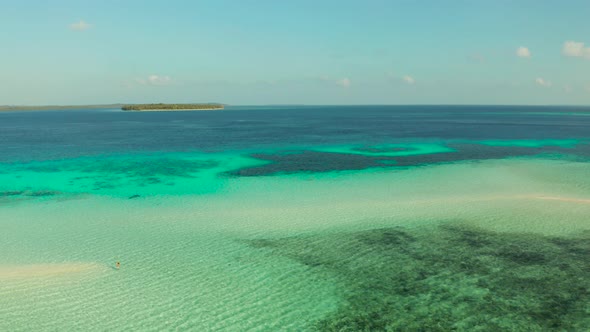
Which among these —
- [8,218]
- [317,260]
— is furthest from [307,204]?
[8,218]

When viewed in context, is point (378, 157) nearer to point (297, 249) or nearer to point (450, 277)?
point (297, 249)

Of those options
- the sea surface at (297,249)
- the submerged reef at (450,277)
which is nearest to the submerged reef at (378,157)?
the sea surface at (297,249)

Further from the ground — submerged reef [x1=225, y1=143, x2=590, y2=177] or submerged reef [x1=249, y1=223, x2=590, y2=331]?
submerged reef [x1=225, y1=143, x2=590, y2=177]

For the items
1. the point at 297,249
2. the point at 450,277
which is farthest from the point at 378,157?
the point at 450,277

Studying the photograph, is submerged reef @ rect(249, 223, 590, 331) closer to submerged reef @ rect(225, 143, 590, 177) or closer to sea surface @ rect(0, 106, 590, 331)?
sea surface @ rect(0, 106, 590, 331)

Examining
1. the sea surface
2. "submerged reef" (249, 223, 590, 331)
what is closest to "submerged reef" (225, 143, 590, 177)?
the sea surface

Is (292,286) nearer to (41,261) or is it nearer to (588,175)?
(41,261)
